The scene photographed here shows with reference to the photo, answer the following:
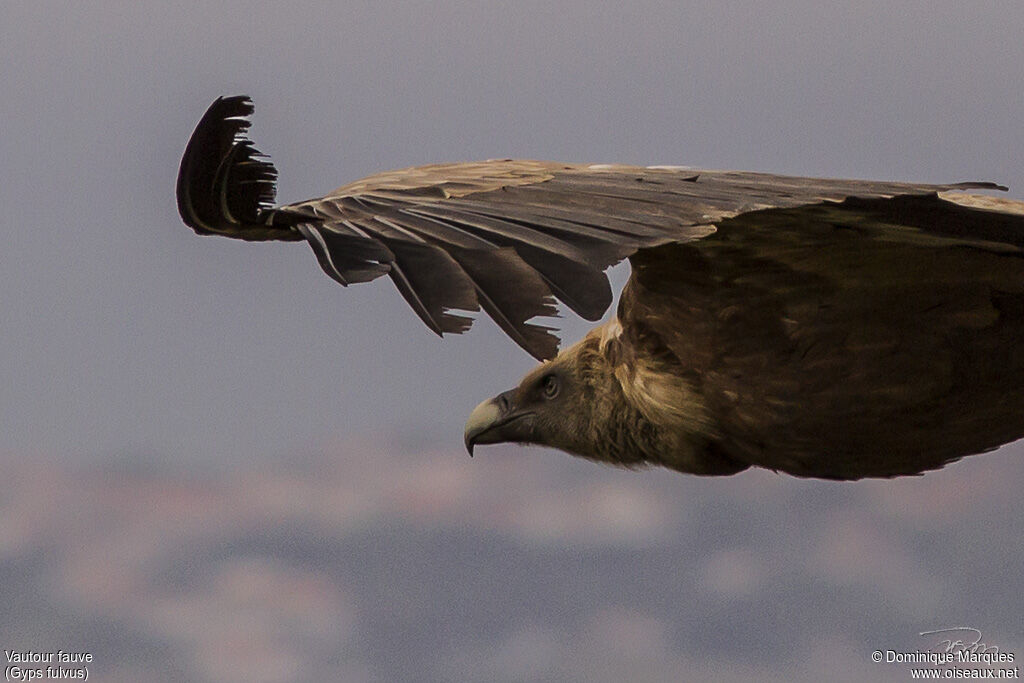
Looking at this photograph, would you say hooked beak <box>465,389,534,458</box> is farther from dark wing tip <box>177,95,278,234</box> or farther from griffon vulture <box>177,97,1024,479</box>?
dark wing tip <box>177,95,278,234</box>

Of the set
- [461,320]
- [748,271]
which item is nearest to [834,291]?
[748,271]

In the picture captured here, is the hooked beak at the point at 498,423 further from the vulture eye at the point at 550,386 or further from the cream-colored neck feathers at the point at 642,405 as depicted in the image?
the cream-colored neck feathers at the point at 642,405

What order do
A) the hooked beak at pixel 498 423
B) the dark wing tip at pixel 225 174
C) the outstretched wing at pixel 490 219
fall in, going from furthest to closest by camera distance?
the hooked beak at pixel 498 423, the dark wing tip at pixel 225 174, the outstretched wing at pixel 490 219

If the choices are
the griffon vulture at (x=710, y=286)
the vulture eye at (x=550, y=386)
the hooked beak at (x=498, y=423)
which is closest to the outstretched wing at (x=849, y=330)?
the griffon vulture at (x=710, y=286)

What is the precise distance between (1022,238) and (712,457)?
1.55 metres

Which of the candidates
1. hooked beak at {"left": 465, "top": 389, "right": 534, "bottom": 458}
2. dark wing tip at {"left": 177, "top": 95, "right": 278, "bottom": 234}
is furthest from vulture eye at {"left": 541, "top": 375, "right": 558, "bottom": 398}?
dark wing tip at {"left": 177, "top": 95, "right": 278, "bottom": 234}

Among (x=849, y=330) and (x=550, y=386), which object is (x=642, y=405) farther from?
(x=849, y=330)

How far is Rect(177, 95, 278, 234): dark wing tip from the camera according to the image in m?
3.23

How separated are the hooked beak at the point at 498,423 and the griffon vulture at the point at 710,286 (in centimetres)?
21

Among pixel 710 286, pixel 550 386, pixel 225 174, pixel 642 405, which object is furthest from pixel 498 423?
pixel 225 174

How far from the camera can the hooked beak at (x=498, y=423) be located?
244 inches

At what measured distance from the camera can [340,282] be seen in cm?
286

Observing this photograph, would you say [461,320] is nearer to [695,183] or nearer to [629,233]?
[629,233]

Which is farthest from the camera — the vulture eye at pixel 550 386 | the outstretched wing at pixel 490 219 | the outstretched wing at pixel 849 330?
the vulture eye at pixel 550 386
